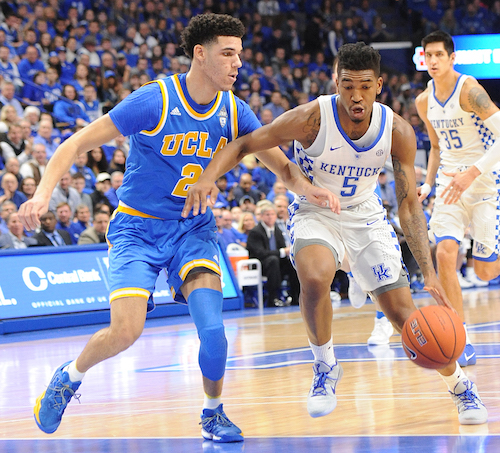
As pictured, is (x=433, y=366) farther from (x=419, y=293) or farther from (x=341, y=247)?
(x=419, y=293)

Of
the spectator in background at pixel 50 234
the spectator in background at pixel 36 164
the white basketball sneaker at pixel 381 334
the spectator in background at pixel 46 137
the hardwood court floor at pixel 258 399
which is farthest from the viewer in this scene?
the spectator in background at pixel 46 137

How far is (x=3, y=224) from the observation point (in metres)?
11.1

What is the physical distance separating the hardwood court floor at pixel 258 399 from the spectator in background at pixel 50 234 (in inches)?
89.4

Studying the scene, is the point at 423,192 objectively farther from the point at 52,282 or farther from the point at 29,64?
the point at 29,64

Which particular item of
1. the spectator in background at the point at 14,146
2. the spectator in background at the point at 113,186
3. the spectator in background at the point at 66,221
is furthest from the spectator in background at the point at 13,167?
the spectator in background at the point at 113,186

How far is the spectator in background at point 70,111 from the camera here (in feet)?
45.9

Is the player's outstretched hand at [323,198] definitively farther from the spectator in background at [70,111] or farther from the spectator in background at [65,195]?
the spectator in background at [70,111]

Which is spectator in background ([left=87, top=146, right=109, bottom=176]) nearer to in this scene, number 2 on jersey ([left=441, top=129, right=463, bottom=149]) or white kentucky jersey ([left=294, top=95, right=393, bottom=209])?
number 2 on jersey ([left=441, top=129, right=463, bottom=149])

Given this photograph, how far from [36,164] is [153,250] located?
813cm

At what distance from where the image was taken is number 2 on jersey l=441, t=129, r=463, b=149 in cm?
661

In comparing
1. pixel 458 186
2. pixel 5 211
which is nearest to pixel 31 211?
pixel 458 186

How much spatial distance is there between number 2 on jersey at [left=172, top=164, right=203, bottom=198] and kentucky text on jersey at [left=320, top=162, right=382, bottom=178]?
2.34 ft

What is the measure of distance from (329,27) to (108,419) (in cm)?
1961

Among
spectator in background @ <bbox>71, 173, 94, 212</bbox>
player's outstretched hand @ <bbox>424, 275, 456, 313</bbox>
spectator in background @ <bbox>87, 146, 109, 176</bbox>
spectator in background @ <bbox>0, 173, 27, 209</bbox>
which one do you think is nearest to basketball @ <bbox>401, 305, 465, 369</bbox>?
player's outstretched hand @ <bbox>424, 275, 456, 313</bbox>
